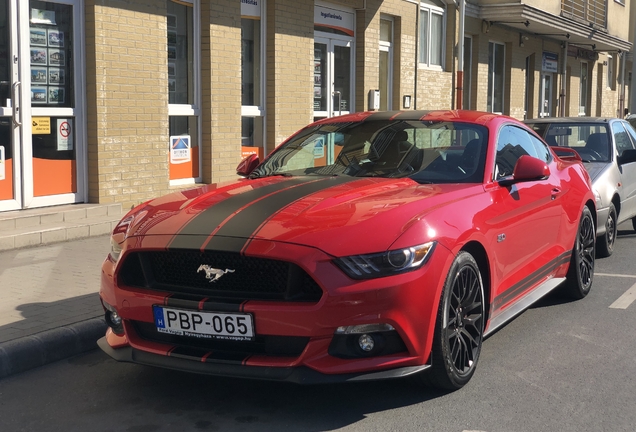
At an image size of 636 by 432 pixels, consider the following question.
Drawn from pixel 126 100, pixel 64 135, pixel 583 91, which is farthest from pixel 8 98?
pixel 583 91

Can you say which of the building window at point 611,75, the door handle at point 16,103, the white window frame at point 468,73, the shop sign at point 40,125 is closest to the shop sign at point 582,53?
the building window at point 611,75

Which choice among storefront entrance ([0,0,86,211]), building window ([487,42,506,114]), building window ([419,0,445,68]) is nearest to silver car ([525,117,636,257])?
storefront entrance ([0,0,86,211])

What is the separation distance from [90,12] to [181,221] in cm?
605

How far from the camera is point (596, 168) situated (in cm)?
938

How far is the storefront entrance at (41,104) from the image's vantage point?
916 cm

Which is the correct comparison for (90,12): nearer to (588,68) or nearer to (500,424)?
(500,424)

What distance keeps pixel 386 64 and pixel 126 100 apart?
7844 millimetres

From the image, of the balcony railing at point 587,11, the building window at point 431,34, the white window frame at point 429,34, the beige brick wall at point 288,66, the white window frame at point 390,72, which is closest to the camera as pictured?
the beige brick wall at point 288,66

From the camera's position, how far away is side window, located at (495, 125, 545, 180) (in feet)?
18.7

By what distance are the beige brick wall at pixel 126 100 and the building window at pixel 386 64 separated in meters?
6.93

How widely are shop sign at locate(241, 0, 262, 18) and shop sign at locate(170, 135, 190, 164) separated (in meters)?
2.20

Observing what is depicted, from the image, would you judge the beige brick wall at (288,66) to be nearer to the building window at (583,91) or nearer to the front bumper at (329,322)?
the front bumper at (329,322)

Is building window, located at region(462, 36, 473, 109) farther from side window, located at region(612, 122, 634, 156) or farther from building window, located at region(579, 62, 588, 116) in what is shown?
building window, located at region(579, 62, 588, 116)

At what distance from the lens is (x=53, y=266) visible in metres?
7.74
